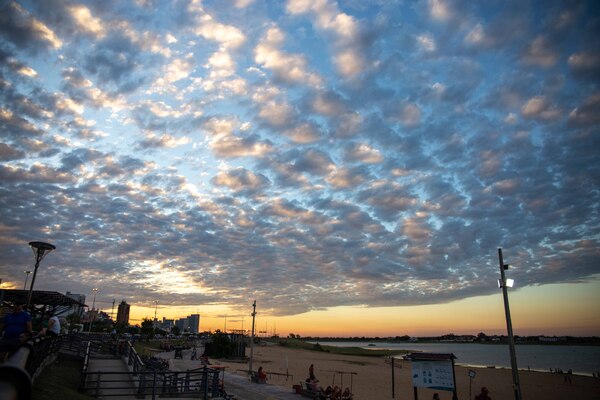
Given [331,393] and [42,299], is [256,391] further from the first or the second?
[42,299]

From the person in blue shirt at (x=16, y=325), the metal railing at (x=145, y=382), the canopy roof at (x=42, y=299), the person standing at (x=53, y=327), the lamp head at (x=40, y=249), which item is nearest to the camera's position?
the person in blue shirt at (x=16, y=325)

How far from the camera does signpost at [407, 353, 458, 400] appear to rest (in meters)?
15.5

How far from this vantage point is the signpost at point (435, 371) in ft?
50.7

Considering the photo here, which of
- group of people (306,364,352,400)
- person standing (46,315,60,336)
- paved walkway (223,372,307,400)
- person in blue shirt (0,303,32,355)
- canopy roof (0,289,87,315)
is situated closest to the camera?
person in blue shirt (0,303,32,355)

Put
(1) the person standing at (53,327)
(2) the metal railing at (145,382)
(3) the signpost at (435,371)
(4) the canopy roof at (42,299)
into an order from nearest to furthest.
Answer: (1) the person standing at (53,327) → (2) the metal railing at (145,382) → (3) the signpost at (435,371) → (4) the canopy roof at (42,299)

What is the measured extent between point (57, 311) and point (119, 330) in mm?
109212

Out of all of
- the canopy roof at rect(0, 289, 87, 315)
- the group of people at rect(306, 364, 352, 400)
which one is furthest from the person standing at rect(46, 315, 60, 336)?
the group of people at rect(306, 364, 352, 400)

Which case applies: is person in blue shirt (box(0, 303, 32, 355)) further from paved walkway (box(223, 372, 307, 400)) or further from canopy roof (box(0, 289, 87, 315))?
canopy roof (box(0, 289, 87, 315))

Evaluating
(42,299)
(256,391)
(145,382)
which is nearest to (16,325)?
(145,382)

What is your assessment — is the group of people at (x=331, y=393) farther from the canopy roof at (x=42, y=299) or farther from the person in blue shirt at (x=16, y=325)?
the canopy roof at (x=42, y=299)

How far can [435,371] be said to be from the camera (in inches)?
627

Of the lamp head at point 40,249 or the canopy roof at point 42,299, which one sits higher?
the lamp head at point 40,249

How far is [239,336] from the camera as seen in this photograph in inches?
2702

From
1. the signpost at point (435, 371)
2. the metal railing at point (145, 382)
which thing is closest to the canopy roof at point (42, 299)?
the metal railing at point (145, 382)
